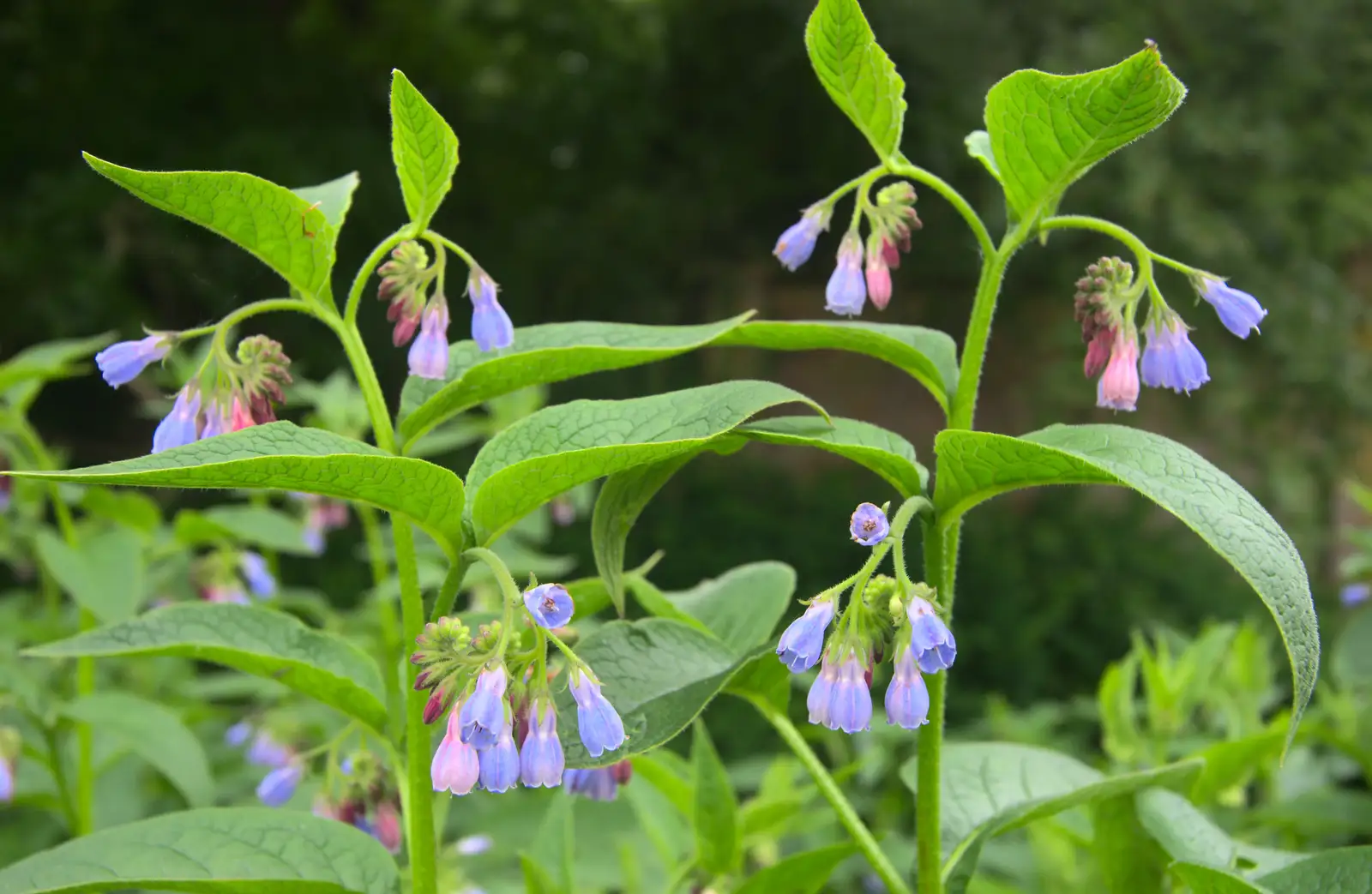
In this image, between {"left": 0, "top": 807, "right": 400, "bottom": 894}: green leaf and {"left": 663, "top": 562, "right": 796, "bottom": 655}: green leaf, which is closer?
{"left": 0, "top": 807, "right": 400, "bottom": 894}: green leaf

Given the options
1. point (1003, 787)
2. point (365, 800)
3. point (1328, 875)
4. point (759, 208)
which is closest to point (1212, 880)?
point (1328, 875)

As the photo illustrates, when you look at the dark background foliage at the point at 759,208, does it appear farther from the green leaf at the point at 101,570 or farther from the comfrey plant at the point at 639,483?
the comfrey plant at the point at 639,483

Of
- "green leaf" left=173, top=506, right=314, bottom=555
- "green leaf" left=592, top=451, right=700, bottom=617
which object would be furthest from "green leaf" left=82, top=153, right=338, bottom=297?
"green leaf" left=173, top=506, right=314, bottom=555

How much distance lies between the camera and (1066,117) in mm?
930

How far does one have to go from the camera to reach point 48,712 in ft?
6.21

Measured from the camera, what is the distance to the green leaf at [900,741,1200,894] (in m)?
1.08

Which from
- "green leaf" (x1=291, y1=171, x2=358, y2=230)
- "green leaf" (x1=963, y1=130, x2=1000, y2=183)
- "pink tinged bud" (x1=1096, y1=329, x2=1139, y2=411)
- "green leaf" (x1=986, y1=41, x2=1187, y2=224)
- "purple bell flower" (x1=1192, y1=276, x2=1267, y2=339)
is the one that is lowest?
"pink tinged bud" (x1=1096, y1=329, x2=1139, y2=411)

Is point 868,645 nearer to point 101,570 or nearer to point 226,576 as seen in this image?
point 101,570

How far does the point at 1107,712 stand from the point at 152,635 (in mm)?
1220

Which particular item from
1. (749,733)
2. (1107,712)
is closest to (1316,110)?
(749,733)

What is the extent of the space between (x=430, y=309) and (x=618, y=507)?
26 cm

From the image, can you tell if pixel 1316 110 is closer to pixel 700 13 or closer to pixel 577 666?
pixel 700 13

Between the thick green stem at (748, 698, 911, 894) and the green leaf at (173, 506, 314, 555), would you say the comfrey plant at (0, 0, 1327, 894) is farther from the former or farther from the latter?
the green leaf at (173, 506, 314, 555)

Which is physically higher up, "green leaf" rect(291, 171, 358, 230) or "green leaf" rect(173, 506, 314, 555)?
"green leaf" rect(291, 171, 358, 230)
